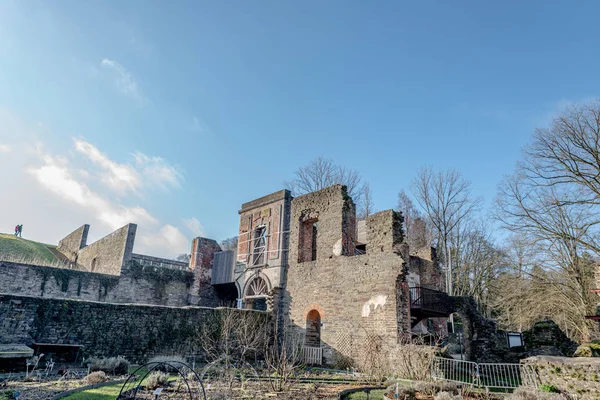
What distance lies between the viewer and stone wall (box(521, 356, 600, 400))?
27.9 feet

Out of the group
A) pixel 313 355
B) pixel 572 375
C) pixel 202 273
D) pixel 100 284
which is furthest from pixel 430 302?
pixel 100 284

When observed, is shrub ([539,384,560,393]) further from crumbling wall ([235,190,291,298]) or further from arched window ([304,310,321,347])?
crumbling wall ([235,190,291,298])

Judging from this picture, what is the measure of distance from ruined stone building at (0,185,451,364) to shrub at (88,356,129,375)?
3.30 meters

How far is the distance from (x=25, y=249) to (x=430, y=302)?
104 feet

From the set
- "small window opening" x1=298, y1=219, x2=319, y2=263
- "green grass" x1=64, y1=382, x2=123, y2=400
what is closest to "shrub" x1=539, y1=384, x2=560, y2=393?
"green grass" x1=64, y1=382, x2=123, y2=400

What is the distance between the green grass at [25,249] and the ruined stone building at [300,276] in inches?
304

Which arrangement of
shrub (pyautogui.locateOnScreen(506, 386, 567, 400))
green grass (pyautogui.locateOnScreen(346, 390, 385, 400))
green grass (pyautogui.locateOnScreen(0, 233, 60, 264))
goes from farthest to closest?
green grass (pyautogui.locateOnScreen(0, 233, 60, 264)) → green grass (pyautogui.locateOnScreen(346, 390, 385, 400)) → shrub (pyautogui.locateOnScreen(506, 386, 567, 400))

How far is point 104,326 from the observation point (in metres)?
12.5

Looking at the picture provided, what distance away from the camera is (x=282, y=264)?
61.2ft

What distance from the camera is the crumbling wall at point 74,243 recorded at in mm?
30078

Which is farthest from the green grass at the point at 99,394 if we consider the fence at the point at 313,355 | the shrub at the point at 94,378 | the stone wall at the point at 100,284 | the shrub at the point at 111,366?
the stone wall at the point at 100,284

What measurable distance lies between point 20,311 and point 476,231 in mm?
27818

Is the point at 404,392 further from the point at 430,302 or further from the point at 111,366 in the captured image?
the point at 430,302

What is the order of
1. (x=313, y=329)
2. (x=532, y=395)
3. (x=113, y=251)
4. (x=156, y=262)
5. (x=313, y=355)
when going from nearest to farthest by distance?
(x=532, y=395) < (x=313, y=355) < (x=313, y=329) < (x=113, y=251) < (x=156, y=262)
